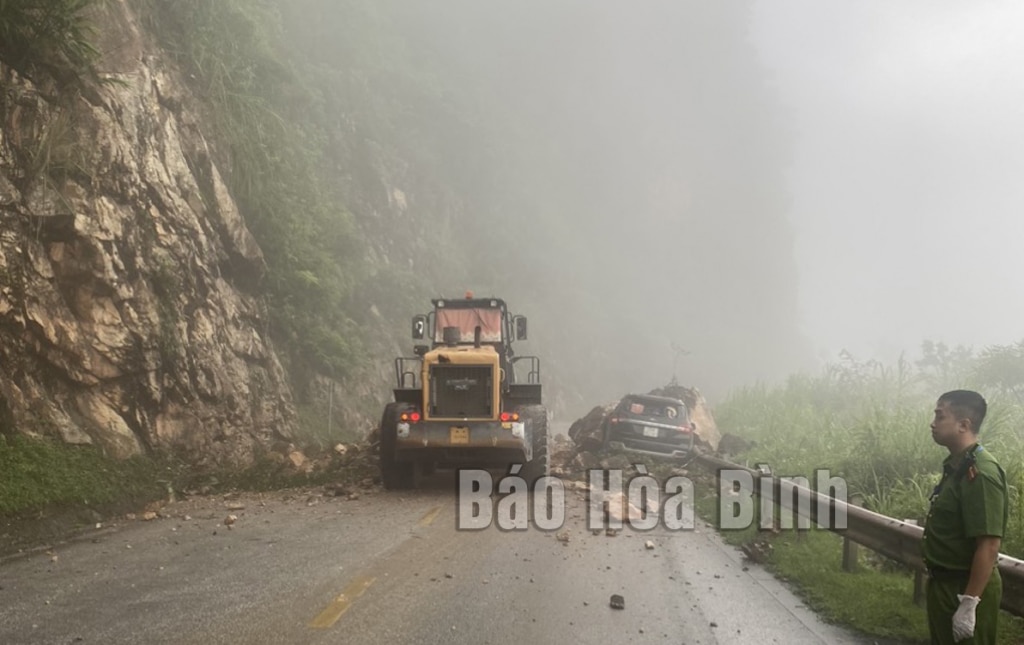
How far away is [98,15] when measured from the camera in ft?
42.5

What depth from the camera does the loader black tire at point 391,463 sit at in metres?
12.1

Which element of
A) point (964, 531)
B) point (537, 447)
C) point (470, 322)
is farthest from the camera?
point (470, 322)

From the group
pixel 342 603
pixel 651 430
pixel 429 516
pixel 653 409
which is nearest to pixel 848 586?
pixel 342 603

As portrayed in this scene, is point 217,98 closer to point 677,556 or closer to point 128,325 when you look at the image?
point 128,325

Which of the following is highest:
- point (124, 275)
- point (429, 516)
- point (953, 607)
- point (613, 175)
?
point (613, 175)

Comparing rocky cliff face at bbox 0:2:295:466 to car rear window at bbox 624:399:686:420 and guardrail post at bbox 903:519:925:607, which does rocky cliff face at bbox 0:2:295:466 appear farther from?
guardrail post at bbox 903:519:925:607

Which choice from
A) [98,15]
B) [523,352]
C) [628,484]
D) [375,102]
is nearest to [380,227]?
[375,102]

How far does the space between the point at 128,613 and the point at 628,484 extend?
983 centimetres

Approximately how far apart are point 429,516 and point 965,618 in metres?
7.32

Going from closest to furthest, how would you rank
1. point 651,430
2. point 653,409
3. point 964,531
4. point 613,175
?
point 964,531 < point 651,430 < point 653,409 < point 613,175

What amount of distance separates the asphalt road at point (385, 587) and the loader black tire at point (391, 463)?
2.80 metres

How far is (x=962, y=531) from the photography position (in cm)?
355

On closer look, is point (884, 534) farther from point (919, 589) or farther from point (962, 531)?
point (962, 531)

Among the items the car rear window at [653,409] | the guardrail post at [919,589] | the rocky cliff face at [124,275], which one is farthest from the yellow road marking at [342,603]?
the car rear window at [653,409]
